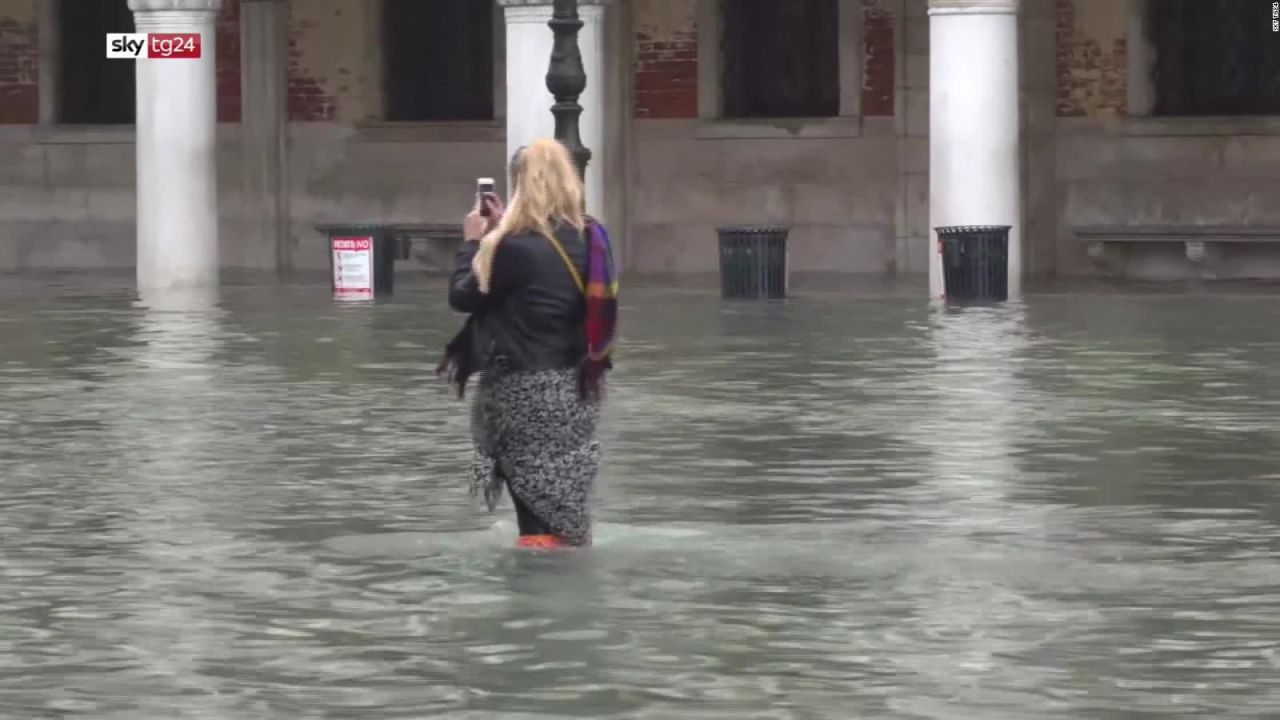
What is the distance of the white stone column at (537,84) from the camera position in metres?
28.2

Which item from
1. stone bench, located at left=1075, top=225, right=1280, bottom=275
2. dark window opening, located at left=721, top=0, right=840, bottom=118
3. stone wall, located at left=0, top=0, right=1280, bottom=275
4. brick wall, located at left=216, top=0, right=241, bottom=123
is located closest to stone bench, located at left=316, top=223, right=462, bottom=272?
stone wall, located at left=0, top=0, right=1280, bottom=275

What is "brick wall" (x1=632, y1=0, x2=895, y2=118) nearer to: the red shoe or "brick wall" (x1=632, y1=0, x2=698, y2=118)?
"brick wall" (x1=632, y1=0, x2=698, y2=118)

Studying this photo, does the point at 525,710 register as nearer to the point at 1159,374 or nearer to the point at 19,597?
the point at 19,597

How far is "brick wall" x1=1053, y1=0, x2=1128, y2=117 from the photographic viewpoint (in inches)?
1223

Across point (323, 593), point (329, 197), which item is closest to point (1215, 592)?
point (323, 593)

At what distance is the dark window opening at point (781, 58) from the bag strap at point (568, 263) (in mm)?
22051

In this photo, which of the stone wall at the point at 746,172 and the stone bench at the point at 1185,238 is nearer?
the stone bench at the point at 1185,238

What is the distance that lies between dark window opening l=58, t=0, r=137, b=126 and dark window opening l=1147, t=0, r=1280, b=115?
11.3 m

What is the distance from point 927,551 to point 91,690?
3340mm

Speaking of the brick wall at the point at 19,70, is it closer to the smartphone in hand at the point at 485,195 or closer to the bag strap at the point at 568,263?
the smartphone in hand at the point at 485,195

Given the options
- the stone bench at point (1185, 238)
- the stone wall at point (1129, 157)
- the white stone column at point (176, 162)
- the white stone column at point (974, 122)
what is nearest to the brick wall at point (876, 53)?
the stone wall at point (1129, 157)

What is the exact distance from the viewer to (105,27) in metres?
35.4

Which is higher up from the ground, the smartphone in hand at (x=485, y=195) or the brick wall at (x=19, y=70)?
the brick wall at (x=19, y=70)

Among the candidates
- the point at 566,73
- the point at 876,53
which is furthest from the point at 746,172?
the point at 566,73
